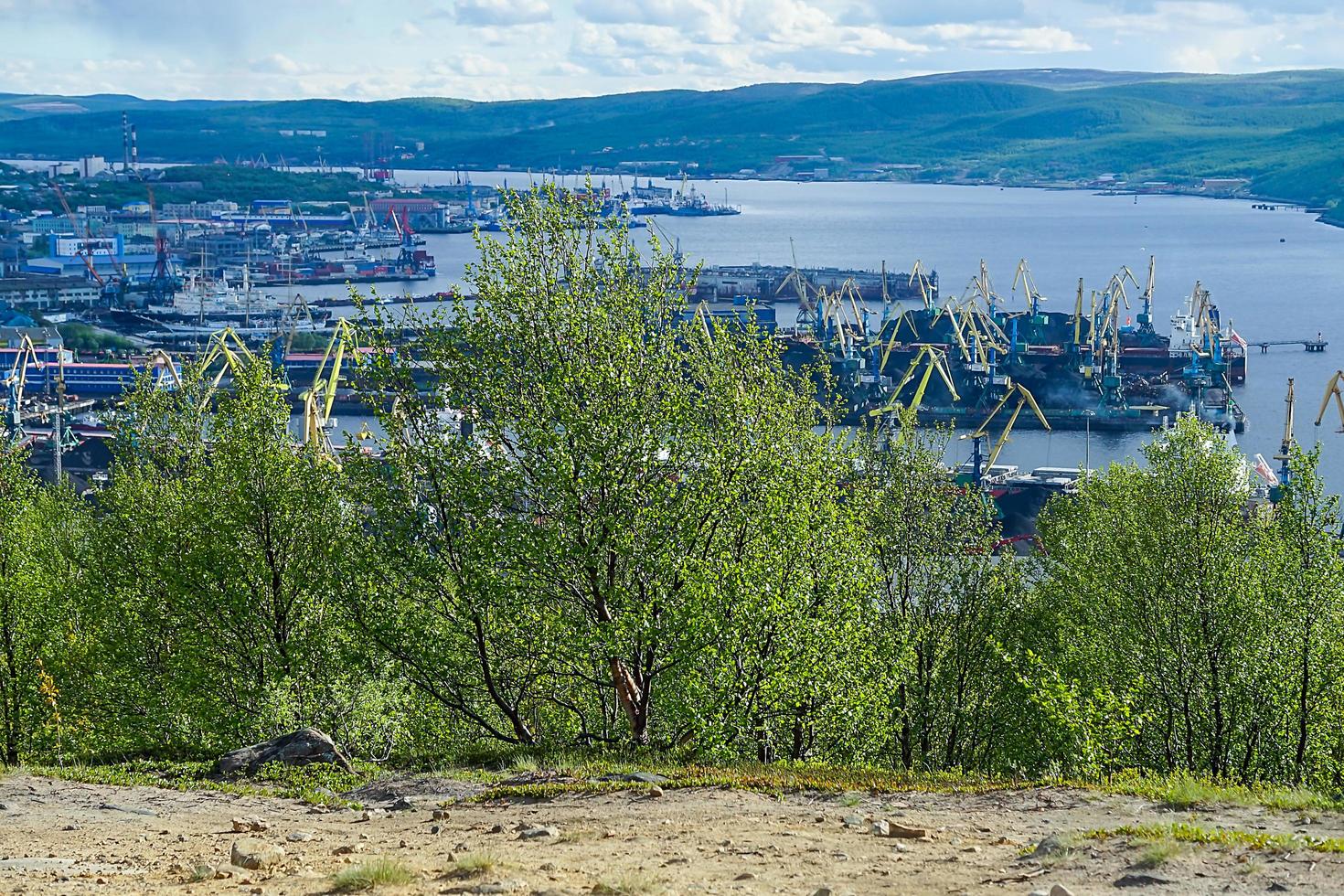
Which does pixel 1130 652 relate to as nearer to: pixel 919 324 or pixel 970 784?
pixel 970 784

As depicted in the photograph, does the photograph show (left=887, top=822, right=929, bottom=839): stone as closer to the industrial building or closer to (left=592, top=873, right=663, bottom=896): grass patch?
(left=592, top=873, right=663, bottom=896): grass patch

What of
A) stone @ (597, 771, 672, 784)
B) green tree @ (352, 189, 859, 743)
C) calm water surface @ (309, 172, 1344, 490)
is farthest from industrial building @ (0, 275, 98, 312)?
stone @ (597, 771, 672, 784)

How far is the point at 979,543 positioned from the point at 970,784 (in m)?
6.51

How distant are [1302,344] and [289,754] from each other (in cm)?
7261

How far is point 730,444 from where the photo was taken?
434 inches

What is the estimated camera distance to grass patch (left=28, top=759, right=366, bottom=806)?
9234mm

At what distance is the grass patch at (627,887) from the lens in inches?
247

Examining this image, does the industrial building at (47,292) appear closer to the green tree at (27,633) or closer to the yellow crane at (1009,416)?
the yellow crane at (1009,416)

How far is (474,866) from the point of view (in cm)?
672

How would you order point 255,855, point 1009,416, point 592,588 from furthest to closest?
point 1009,416
point 592,588
point 255,855

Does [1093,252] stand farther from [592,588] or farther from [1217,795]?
[1217,795]

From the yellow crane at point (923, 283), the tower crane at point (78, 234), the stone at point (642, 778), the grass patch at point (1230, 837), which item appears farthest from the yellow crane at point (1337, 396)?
the tower crane at point (78, 234)

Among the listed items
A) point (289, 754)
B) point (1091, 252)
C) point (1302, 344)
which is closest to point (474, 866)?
point (289, 754)

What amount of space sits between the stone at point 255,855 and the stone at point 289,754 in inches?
91.9
